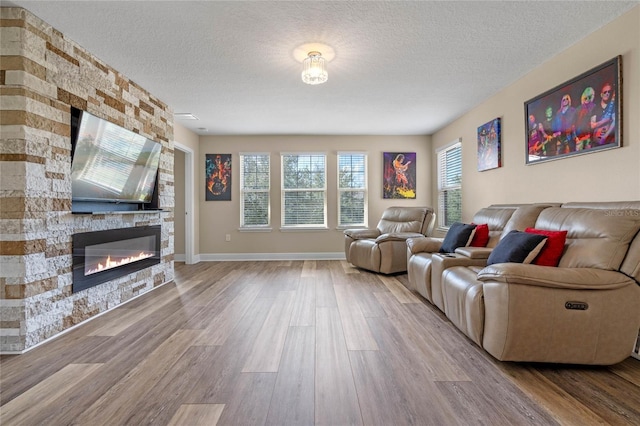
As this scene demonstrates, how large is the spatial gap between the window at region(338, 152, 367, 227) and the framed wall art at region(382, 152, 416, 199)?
416 mm

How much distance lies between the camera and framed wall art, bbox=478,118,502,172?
12.6 ft

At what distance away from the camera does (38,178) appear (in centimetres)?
229

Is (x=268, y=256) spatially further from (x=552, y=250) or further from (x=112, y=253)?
(x=552, y=250)

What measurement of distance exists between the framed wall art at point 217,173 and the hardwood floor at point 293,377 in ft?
11.1

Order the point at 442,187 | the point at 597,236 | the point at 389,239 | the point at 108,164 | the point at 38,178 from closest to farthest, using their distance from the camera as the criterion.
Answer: the point at 597,236 → the point at 38,178 → the point at 108,164 → the point at 389,239 → the point at 442,187

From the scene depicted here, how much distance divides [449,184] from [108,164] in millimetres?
5008

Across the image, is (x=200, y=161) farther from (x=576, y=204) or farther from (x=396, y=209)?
(x=576, y=204)

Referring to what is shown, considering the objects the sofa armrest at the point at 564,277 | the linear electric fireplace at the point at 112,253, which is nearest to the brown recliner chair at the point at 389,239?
the sofa armrest at the point at 564,277

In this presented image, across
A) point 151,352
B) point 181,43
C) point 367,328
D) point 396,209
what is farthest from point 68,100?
point 396,209

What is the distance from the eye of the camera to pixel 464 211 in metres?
4.84

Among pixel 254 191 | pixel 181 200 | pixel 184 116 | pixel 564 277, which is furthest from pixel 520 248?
pixel 181 200

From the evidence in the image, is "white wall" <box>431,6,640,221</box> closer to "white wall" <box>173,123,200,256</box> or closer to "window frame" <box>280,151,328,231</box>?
"window frame" <box>280,151,328,231</box>

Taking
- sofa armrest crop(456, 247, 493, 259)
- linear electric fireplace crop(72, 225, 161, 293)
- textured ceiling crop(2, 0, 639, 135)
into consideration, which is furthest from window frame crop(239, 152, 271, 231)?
sofa armrest crop(456, 247, 493, 259)

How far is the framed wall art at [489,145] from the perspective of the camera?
3.84 meters
